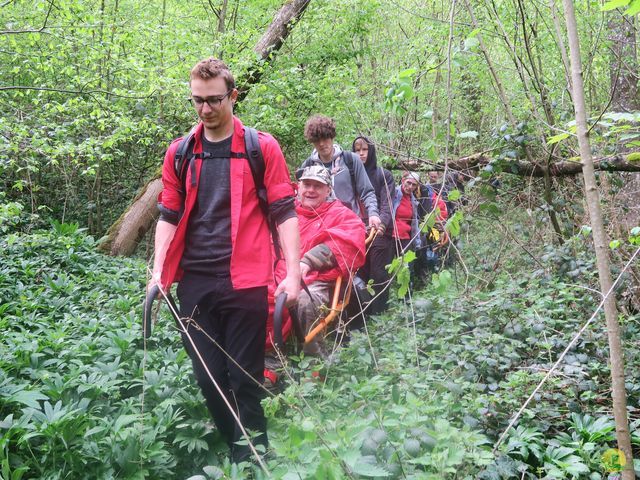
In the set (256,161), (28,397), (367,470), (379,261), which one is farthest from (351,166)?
(367,470)

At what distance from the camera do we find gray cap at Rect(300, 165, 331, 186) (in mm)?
5211

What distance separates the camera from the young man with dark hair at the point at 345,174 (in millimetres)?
6035

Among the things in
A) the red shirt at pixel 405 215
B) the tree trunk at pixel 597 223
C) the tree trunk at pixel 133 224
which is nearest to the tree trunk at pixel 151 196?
the tree trunk at pixel 133 224

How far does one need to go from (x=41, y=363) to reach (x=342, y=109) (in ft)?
25.5

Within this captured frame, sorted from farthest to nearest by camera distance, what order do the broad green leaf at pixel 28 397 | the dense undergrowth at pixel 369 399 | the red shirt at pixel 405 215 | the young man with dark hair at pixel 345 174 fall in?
the red shirt at pixel 405 215 → the young man with dark hair at pixel 345 174 → the broad green leaf at pixel 28 397 → the dense undergrowth at pixel 369 399

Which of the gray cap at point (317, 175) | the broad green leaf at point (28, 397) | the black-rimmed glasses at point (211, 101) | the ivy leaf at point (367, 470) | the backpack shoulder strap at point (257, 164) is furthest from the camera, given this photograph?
the gray cap at point (317, 175)

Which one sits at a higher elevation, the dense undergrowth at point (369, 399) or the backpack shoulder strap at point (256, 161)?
the backpack shoulder strap at point (256, 161)

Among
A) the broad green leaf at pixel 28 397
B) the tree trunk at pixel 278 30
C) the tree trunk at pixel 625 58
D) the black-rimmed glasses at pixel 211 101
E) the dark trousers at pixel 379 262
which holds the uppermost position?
the tree trunk at pixel 278 30

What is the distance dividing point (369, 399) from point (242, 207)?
4.32 ft

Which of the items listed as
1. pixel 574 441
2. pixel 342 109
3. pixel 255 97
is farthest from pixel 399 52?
pixel 574 441

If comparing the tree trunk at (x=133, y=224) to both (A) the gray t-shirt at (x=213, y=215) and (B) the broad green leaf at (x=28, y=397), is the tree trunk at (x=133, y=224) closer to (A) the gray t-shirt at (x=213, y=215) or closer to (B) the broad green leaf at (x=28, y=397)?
(B) the broad green leaf at (x=28, y=397)

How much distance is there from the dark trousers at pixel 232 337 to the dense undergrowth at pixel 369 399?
0.19 meters

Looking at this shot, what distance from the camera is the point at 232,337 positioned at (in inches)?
126

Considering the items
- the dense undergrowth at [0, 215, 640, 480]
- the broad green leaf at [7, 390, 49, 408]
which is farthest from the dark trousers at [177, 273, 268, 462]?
the broad green leaf at [7, 390, 49, 408]
